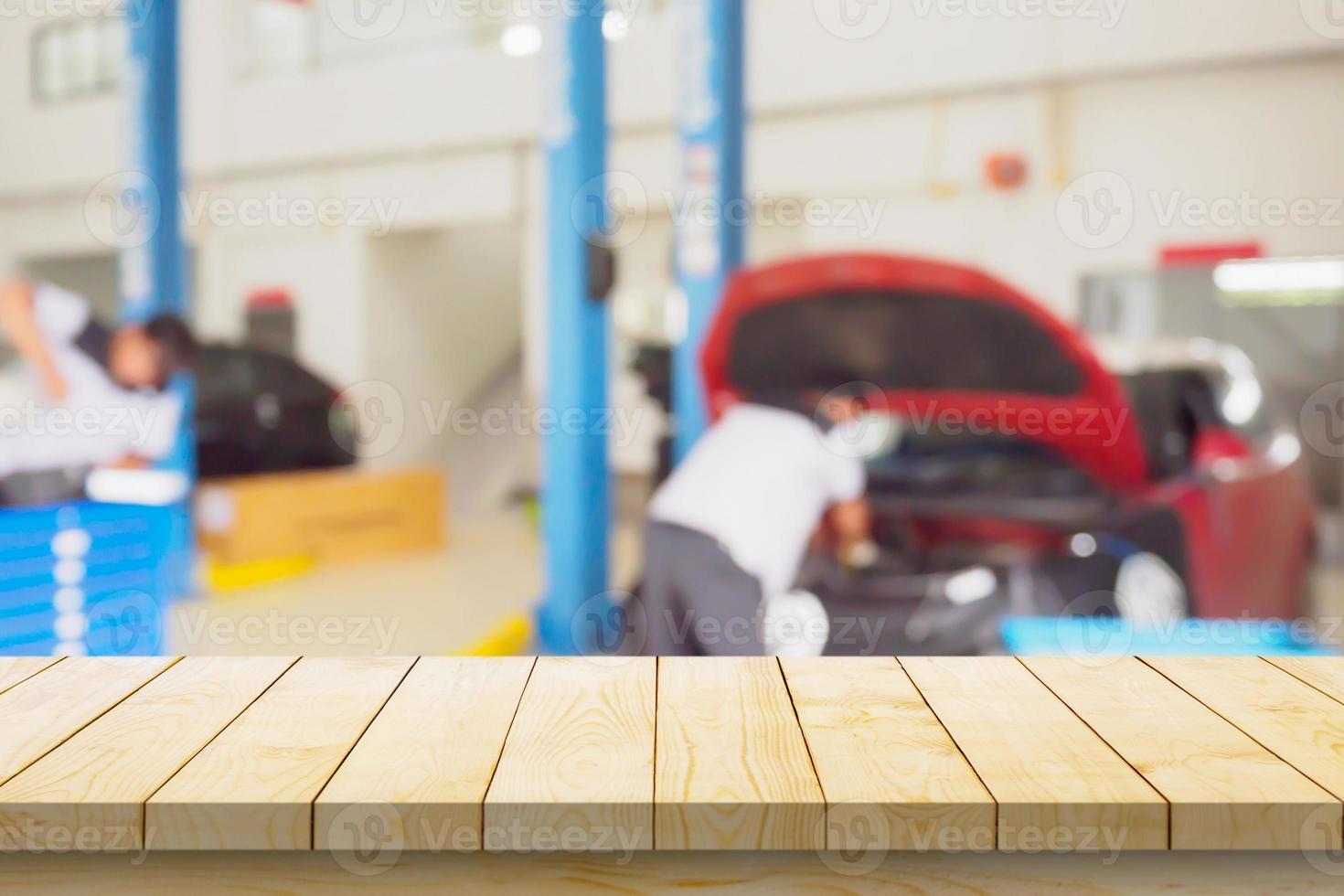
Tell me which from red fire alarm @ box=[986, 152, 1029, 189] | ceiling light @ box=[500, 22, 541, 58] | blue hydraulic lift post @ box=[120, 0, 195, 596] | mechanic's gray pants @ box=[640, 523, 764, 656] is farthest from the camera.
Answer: red fire alarm @ box=[986, 152, 1029, 189]

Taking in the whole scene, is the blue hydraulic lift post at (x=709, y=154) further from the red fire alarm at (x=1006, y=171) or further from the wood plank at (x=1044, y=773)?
the red fire alarm at (x=1006, y=171)

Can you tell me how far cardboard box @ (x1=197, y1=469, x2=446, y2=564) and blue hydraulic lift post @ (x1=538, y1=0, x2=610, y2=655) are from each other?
1.03 meters

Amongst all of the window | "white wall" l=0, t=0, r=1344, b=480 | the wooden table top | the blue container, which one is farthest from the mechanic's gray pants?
the window

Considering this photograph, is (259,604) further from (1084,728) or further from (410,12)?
(1084,728)

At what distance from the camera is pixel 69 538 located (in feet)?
6.53

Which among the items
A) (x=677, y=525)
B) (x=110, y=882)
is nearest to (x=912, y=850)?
(x=110, y=882)

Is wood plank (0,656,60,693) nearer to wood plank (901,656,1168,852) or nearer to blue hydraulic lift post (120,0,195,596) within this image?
wood plank (901,656,1168,852)

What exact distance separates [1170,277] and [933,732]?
11.8 feet

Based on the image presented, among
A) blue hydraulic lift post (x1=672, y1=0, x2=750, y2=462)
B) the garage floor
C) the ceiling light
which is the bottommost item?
the garage floor

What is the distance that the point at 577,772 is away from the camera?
2.64 feet

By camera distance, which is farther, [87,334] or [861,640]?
[87,334]

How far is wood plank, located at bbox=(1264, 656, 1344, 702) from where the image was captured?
3.45 feet

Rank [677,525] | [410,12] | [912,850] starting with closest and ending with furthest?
[912,850]
[677,525]
[410,12]

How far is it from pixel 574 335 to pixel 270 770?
1792 mm
